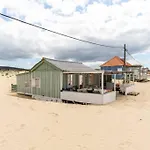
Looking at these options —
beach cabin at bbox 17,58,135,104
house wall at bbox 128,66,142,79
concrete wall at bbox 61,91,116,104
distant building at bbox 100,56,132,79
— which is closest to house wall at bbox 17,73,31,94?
beach cabin at bbox 17,58,135,104

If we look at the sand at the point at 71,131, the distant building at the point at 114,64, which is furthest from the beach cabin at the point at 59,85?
the distant building at the point at 114,64

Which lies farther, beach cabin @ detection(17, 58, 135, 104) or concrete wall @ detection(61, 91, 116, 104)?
beach cabin @ detection(17, 58, 135, 104)

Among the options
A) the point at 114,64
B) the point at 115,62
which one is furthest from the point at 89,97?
the point at 115,62

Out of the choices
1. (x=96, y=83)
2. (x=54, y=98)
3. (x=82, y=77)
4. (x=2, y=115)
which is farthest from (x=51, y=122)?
(x=96, y=83)

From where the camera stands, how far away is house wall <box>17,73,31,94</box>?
18.9 meters

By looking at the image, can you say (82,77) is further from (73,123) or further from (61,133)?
(61,133)

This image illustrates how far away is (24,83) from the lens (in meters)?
19.3

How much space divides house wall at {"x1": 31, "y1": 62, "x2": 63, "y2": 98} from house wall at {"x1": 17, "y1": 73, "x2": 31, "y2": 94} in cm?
83

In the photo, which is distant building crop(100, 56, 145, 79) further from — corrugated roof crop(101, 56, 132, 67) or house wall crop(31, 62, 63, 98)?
house wall crop(31, 62, 63, 98)

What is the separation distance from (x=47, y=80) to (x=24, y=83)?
3.57 metres

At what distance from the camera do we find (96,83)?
75.7ft

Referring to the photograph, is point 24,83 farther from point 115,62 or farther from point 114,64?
point 115,62

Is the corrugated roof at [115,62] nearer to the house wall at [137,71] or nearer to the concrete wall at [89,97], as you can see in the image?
the house wall at [137,71]

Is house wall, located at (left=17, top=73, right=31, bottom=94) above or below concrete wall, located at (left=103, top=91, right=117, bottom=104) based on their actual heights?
above
